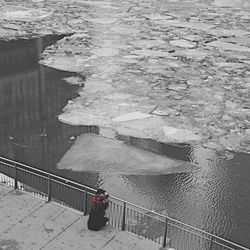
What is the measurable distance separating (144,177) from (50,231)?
4880 millimetres

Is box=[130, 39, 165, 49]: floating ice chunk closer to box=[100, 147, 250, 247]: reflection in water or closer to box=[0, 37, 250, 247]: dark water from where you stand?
box=[0, 37, 250, 247]: dark water

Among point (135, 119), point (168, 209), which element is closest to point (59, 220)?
point (168, 209)

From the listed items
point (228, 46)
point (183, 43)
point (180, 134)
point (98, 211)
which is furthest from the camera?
point (183, 43)

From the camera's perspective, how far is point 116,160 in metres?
17.8

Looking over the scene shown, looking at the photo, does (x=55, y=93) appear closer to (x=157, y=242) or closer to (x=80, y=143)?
(x=80, y=143)

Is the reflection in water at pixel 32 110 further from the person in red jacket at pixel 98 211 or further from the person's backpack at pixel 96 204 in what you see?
the person's backpack at pixel 96 204

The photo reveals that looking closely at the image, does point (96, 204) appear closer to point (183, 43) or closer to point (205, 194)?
point (205, 194)

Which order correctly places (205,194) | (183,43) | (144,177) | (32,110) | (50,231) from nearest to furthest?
1. (50,231)
2. (205,194)
3. (144,177)
4. (32,110)
5. (183,43)

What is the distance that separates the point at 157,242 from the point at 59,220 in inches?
99.4

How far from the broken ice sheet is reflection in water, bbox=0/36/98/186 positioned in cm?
44

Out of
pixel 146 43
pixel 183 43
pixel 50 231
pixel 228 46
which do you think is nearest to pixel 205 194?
pixel 50 231

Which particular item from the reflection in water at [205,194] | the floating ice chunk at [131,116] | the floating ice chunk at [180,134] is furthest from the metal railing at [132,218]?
the floating ice chunk at [131,116]

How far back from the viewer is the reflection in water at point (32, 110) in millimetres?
18234

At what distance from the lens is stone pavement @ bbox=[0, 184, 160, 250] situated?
12.3m
